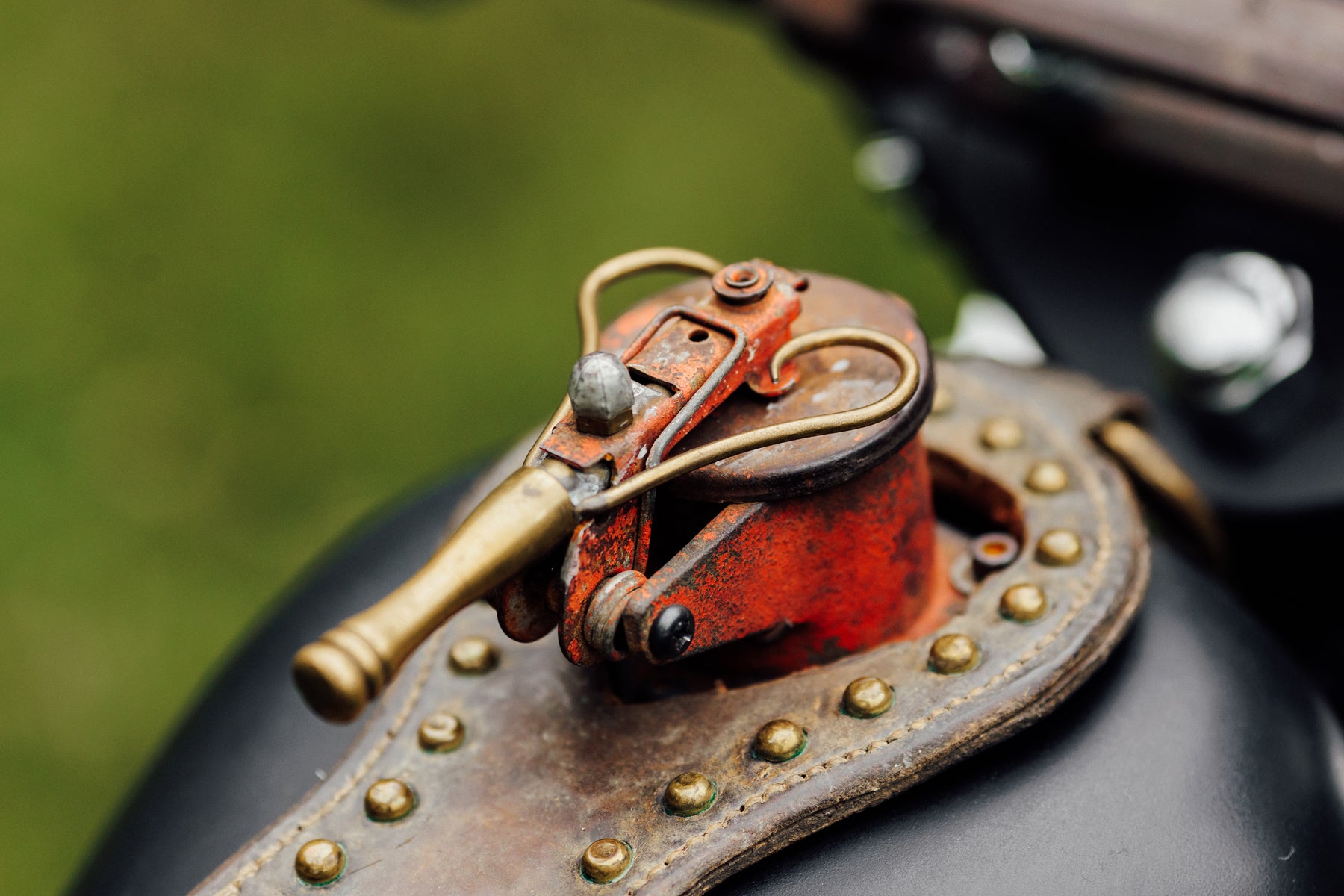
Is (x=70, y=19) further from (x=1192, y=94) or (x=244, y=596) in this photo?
(x=1192, y=94)

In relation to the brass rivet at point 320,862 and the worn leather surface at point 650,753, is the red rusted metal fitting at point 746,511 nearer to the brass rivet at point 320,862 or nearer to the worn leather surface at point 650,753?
the worn leather surface at point 650,753

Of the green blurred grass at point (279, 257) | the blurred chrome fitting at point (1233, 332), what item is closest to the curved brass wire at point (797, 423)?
the blurred chrome fitting at point (1233, 332)

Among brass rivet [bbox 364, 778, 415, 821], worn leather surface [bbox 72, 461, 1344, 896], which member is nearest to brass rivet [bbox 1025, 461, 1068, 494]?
worn leather surface [bbox 72, 461, 1344, 896]

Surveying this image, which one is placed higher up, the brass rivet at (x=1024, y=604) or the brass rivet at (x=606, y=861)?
the brass rivet at (x=606, y=861)

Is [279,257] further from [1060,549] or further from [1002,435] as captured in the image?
[1060,549]

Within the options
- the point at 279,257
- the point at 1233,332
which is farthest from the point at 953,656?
the point at 279,257

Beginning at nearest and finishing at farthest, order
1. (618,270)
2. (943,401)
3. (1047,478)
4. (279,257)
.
→ (618,270), (1047,478), (943,401), (279,257)
